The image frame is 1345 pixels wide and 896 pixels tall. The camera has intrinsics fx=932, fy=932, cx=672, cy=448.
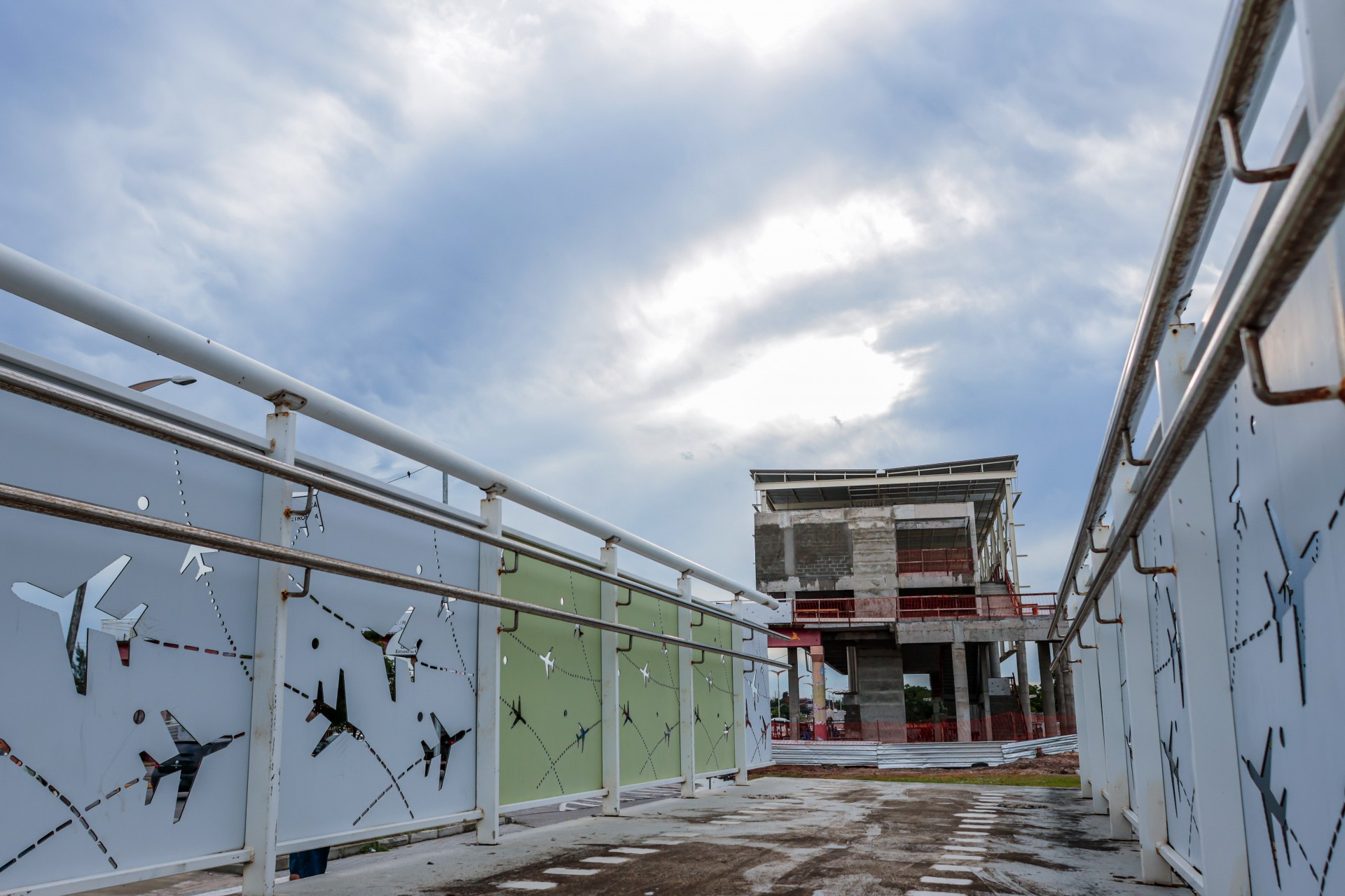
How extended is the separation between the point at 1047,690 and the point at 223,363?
2969 centimetres

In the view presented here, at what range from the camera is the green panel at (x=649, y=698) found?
8.16 meters

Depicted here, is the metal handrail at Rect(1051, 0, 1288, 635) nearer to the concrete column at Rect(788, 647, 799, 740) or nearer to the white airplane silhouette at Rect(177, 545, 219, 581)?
the white airplane silhouette at Rect(177, 545, 219, 581)

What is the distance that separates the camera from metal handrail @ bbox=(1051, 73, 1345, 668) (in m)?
1.14

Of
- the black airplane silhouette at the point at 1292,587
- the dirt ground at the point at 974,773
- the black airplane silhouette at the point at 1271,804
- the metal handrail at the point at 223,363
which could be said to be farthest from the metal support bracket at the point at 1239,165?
the dirt ground at the point at 974,773

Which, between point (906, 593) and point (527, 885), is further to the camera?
point (906, 593)

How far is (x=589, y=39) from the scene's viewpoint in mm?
7637

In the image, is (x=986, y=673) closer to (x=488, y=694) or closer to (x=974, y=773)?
(x=974, y=773)

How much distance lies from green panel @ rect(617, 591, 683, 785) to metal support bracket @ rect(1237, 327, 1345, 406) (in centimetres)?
641

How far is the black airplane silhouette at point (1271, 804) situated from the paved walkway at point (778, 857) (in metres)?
1.78

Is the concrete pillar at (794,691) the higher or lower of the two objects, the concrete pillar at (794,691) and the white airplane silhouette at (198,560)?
the lower

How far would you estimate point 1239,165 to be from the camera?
5.24 ft

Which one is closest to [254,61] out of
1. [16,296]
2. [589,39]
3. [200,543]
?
[589,39]

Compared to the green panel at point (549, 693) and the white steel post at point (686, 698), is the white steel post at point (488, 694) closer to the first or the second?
the green panel at point (549, 693)

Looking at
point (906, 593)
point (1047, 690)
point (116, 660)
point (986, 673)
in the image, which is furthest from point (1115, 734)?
point (986, 673)
